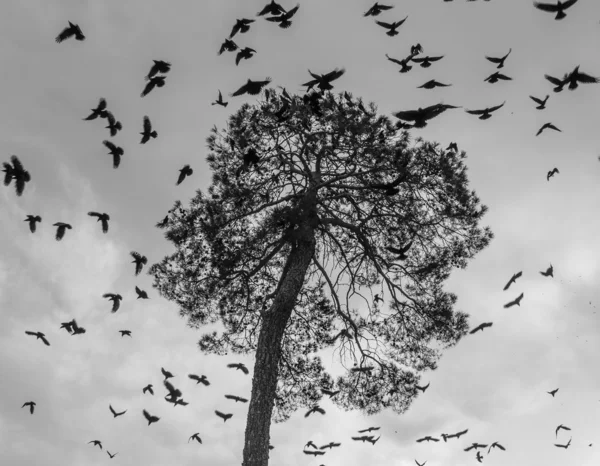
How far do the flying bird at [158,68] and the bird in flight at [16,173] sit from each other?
2.78 metres

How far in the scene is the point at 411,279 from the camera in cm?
1104

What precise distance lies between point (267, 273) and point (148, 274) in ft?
8.94

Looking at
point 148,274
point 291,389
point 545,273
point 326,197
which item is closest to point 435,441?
point 291,389

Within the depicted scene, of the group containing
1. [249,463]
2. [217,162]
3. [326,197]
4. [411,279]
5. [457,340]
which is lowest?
[249,463]

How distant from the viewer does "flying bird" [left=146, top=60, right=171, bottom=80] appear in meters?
9.07

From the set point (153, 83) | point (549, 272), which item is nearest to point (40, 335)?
point (153, 83)

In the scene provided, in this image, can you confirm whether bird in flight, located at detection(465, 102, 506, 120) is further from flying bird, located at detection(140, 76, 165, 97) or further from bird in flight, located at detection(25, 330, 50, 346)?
bird in flight, located at detection(25, 330, 50, 346)

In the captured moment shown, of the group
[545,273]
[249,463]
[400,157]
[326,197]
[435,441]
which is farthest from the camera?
[435,441]

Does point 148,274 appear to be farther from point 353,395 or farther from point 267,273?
point 353,395

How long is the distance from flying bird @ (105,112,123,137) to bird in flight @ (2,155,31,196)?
A: 1.79 m

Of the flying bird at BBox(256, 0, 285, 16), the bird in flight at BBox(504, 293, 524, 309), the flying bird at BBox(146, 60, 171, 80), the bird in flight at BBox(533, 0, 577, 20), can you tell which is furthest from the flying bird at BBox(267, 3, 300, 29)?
the bird in flight at BBox(504, 293, 524, 309)

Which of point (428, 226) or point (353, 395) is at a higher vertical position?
point (428, 226)

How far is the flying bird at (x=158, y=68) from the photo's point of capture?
9070 millimetres

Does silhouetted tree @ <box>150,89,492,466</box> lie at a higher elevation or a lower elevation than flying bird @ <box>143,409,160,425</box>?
higher
